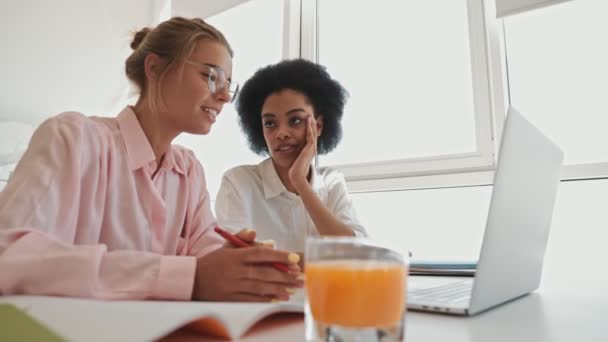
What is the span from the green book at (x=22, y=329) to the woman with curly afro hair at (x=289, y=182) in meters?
1.02

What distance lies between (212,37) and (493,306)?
3.03 ft

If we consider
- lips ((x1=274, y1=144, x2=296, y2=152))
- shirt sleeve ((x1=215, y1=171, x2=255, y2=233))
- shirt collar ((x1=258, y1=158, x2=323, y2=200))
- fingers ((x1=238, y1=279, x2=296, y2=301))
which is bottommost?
fingers ((x1=238, y1=279, x2=296, y2=301))

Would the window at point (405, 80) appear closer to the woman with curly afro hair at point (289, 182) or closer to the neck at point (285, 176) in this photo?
the woman with curly afro hair at point (289, 182)

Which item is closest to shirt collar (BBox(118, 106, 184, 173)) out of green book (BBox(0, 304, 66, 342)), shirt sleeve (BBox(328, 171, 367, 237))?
green book (BBox(0, 304, 66, 342))

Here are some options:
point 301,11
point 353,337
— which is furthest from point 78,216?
point 301,11

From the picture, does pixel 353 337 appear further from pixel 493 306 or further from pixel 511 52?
pixel 511 52

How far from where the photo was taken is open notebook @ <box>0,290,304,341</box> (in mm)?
327

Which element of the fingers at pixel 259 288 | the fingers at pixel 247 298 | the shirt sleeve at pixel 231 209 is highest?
the shirt sleeve at pixel 231 209

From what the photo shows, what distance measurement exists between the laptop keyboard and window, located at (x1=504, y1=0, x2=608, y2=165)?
4.01ft

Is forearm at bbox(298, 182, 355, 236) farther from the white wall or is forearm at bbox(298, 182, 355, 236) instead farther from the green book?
the white wall

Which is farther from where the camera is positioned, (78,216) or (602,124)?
(602,124)

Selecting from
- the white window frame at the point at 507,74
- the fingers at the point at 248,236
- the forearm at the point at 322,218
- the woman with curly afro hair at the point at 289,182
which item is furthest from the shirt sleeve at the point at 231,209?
the white window frame at the point at 507,74

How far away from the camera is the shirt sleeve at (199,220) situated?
1.01 m

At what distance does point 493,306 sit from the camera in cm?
58
